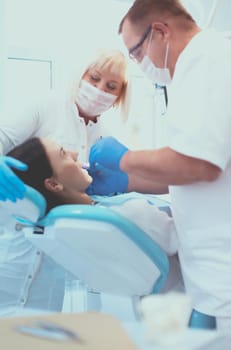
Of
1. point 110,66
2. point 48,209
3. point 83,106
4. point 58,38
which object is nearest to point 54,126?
point 83,106

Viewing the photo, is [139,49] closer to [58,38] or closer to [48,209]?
[48,209]

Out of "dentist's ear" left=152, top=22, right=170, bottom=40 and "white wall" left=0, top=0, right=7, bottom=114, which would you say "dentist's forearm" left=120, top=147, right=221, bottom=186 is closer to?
"dentist's ear" left=152, top=22, right=170, bottom=40

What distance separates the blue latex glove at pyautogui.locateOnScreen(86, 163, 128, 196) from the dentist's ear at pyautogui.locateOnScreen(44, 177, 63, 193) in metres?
0.12

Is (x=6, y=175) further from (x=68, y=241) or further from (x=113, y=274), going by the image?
(x=113, y=274)

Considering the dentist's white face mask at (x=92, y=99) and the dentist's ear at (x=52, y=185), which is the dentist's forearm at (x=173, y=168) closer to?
the dentist's ear at (x=52, y=185)

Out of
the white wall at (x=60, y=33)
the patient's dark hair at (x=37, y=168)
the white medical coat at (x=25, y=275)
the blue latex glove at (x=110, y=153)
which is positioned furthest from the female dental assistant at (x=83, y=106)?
the white wall at (x=60, y=33)

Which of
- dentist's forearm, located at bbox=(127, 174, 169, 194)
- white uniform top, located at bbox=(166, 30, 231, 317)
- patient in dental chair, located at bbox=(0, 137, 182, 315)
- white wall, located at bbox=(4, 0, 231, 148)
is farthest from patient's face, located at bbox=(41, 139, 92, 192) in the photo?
white wall, located at bbox=(4, 0, 231, 148)

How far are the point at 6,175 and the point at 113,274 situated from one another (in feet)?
1.32

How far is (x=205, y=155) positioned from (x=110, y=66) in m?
0.98

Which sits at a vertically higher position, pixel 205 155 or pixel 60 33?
pixel 205 155

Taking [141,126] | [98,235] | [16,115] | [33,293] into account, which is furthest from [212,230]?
[141,126]

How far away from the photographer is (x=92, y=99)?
5.78ft

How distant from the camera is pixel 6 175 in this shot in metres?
0.99

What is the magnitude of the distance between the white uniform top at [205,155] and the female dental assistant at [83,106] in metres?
0.74
